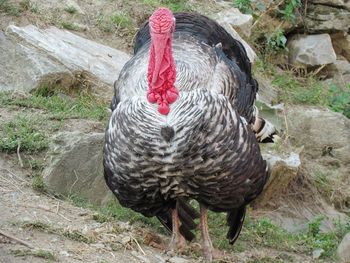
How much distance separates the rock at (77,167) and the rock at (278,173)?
6.21ft

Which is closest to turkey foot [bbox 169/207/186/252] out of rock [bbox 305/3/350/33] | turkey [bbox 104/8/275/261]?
turkey [bbox 104/8/275/261]

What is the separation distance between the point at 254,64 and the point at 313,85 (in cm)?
114

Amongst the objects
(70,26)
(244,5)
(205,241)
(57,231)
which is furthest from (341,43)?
(57,231)

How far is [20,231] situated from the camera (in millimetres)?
4832

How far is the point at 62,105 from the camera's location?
7.05 meters

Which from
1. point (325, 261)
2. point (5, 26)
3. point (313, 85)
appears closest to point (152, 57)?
point (325, 261)

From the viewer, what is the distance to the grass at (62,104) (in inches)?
270

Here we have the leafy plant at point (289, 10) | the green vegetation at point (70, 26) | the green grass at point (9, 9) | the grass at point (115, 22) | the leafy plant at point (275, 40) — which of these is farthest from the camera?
the leafy plant at point (289, 10)

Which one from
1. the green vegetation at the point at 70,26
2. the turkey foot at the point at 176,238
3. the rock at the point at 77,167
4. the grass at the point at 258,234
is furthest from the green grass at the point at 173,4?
the turkey foot at the point at 176,238

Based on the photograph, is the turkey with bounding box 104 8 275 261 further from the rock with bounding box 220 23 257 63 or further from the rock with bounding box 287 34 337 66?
the rock with bounding box 287 34 337 66

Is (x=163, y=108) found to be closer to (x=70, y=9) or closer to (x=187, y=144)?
(x=187, y=144)

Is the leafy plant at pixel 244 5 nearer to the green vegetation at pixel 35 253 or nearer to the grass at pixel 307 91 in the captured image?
the grass at pixel 307 91

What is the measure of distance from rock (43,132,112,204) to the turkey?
30.5 inches

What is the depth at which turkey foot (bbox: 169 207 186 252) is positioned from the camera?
18.3ft
